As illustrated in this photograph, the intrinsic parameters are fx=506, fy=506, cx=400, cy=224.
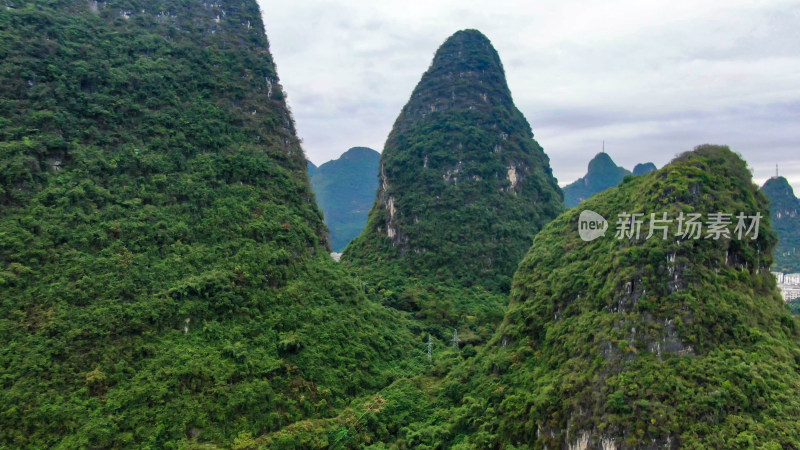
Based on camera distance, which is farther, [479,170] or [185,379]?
[479,170]

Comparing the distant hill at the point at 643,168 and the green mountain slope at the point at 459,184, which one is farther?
the distant hill at the point at 643,168

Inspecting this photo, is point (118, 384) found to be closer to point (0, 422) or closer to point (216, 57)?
point (0, 422)

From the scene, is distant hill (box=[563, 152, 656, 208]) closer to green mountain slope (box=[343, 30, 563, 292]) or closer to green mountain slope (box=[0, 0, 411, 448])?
green mountain slope (box=[343, 30, 563, 292])

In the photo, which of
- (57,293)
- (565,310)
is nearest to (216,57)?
(57,293)

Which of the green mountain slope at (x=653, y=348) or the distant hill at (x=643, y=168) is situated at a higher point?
the distant hill at (x=643, y=168)

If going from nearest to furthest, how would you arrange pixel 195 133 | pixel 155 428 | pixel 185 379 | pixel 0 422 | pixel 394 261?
1. pixel 0 422
2. pixel 155 428
3. pixel 185 379
4. pixel 195 133
5. pixel 394 261

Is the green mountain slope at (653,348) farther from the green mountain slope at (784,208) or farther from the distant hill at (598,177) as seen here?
the distant hill at (598,177)

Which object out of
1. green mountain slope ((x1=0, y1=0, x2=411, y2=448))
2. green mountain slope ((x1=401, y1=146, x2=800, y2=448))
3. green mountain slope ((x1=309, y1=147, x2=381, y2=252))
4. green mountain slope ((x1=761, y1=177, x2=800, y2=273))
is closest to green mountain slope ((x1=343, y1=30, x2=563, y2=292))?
green mountain slope ((x1=0, y1=0, x2=411, y2=448))

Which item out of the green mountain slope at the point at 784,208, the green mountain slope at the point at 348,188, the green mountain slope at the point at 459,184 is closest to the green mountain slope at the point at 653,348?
the green mountain slope at the point at 459,184
